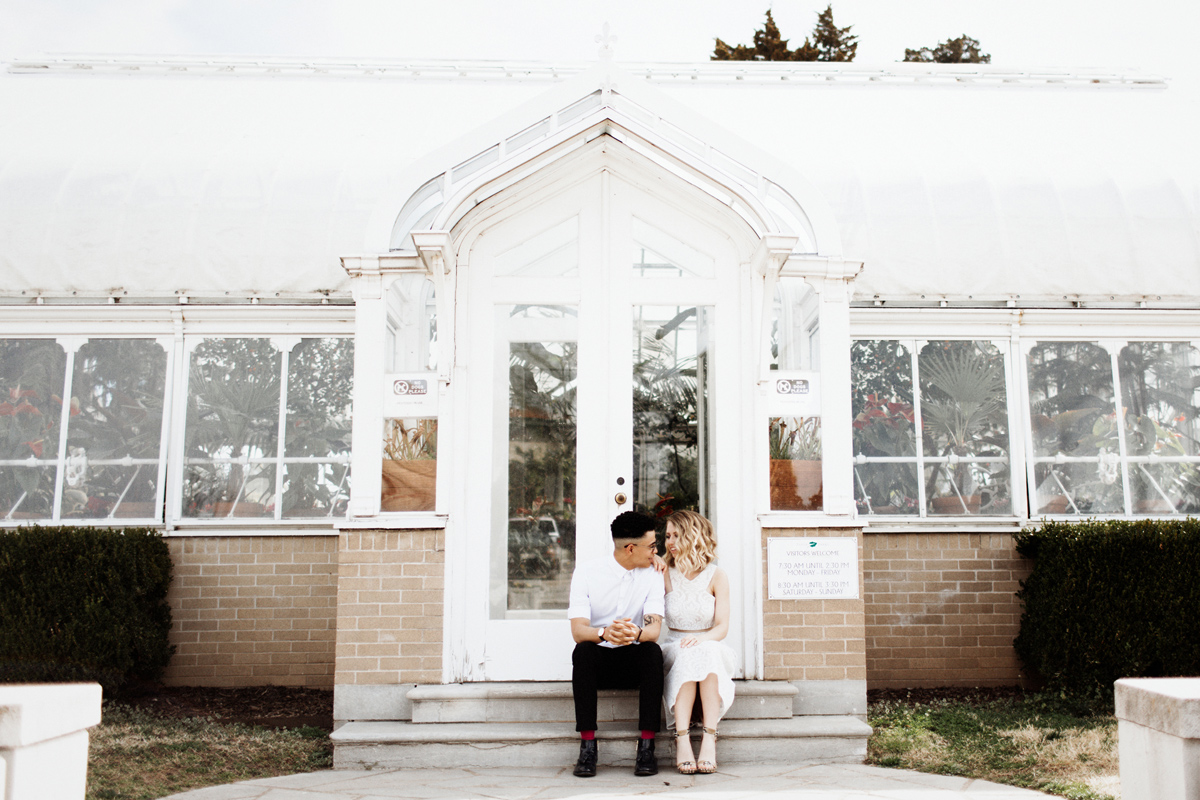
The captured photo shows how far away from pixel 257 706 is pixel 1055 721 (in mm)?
5457

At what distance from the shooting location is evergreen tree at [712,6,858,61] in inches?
773

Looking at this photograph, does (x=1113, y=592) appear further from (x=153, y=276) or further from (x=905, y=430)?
(x=153, y=276)

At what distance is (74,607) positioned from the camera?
21.7ft

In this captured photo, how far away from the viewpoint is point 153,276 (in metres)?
7.69

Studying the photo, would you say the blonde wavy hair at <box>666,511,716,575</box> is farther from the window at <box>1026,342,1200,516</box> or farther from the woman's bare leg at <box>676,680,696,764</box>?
the window at <box>1026,342,1200,516</box>

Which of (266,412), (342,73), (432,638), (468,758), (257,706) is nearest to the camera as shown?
(468,758)

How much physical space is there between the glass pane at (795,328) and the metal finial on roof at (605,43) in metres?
1.75

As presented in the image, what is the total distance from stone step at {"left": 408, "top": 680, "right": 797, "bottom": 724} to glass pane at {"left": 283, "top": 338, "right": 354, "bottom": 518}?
2545mm

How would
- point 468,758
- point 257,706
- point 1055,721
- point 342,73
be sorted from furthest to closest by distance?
point 342,73 < point 257,706 < point 1055,721 < point 468,758

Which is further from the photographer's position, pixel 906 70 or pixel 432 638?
pixel 906 70

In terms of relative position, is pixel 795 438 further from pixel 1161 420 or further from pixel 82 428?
pixel 82 428

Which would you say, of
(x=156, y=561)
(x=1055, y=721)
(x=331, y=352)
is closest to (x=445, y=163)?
(x=331, y=352)

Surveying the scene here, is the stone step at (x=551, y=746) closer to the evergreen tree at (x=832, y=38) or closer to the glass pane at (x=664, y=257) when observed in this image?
the glass pane at (x=664, y=257)

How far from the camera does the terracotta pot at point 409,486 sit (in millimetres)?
5785
